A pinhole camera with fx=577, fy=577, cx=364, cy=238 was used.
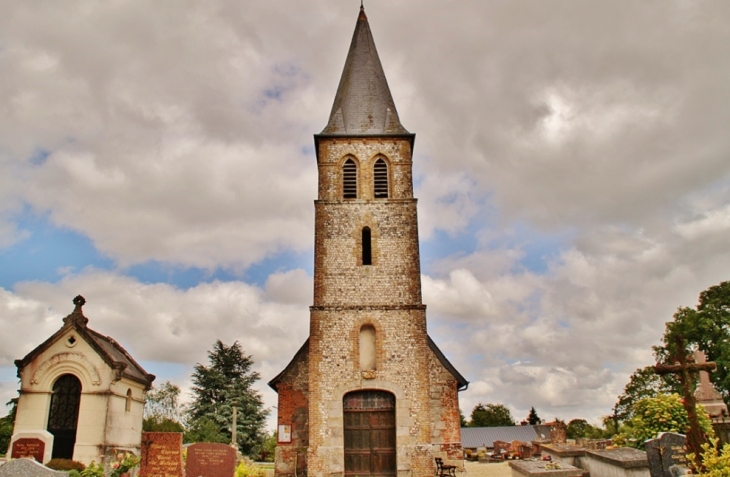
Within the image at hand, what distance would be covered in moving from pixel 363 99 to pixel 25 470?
706 inches

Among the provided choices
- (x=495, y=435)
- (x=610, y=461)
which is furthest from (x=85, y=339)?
(x=495, y=435)

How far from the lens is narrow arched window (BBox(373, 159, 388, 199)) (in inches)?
879

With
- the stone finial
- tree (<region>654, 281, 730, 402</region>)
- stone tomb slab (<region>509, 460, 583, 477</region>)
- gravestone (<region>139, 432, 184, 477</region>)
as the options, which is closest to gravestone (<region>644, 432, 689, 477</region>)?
stone tomb slab (<region>509, 460, 583, 477</region>)

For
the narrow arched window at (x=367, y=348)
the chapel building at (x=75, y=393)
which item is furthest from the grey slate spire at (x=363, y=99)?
the chapel building at (x=75, y=393)

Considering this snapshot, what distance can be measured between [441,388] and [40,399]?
42.1 feet

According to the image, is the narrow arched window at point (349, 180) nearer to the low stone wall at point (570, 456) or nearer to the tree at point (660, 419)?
the low stone wall at point (570, 456)

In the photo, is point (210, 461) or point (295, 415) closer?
point (210, 461)

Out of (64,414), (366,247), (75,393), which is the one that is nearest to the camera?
(64,414)

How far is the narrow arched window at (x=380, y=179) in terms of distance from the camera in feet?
73.3

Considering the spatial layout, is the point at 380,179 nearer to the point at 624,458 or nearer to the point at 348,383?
the point at 348,383

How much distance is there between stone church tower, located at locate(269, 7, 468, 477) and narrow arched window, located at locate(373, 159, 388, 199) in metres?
0.04

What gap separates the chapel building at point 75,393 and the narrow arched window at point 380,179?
10.8 m

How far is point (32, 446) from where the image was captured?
1491cm

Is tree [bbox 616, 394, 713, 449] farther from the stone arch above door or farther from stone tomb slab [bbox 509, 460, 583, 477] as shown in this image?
the stone arch above door
